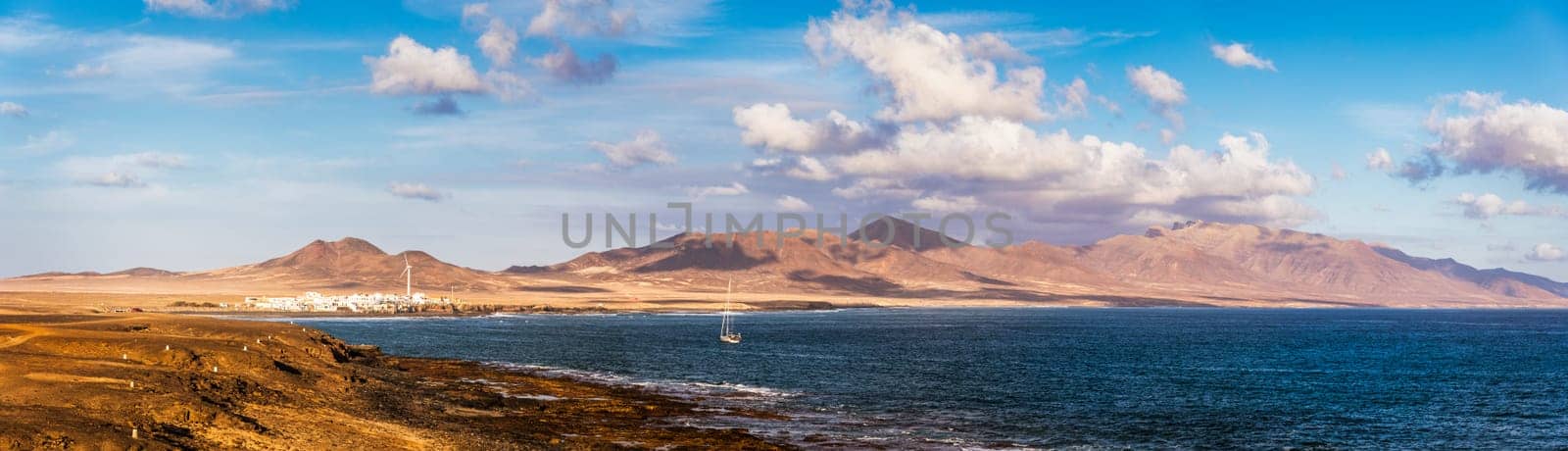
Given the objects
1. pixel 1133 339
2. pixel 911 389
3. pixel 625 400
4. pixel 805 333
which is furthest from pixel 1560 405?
pixel 805 333

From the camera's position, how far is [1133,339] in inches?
7372

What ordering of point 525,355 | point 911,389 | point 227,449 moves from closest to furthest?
point 227,449 → point 911,389 → point 525,355

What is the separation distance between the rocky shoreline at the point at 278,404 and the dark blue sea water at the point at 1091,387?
25.2ft

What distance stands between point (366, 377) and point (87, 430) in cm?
3970

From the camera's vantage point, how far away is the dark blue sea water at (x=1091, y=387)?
64.6 m

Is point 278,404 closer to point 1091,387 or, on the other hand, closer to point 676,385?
point 676,385

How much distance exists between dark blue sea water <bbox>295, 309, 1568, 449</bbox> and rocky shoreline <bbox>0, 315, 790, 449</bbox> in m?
7.67

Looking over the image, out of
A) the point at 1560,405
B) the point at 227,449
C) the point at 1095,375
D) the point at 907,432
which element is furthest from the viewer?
the point at 1095,375

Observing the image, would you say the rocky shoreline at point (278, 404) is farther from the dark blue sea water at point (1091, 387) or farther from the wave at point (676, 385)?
the dark blue sea water at point (1091, 387)

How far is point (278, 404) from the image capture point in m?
53.6

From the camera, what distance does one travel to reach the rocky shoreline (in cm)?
4138

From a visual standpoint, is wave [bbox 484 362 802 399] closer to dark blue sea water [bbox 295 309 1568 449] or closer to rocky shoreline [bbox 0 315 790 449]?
dark blue sea water [bbox 295 309 1568 449]

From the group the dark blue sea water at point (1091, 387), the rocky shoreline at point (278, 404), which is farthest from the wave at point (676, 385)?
the rocky shoreline at point (278, 404)

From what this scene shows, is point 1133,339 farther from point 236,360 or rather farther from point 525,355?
point 236,360
